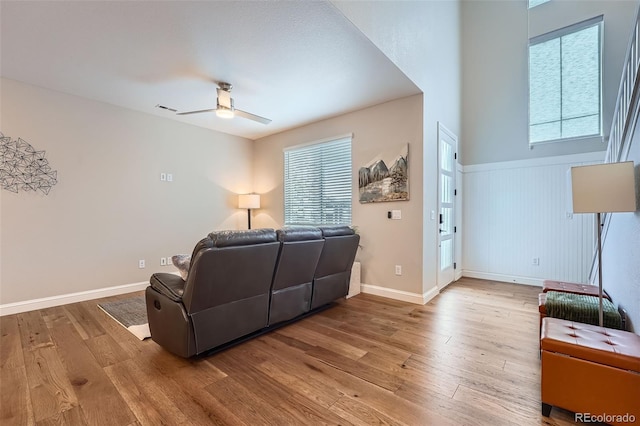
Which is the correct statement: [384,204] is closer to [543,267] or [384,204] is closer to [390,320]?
[390,320]

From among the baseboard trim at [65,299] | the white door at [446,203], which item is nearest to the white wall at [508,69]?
the white door at [446,203]

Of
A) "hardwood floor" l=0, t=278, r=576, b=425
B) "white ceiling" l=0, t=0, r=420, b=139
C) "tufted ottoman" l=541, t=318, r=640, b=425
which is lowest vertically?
"hardwood floor" l=0, t=278, r=576, b=425

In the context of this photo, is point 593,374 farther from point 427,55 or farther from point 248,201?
point 248,201

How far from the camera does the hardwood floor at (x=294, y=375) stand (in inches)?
61.1

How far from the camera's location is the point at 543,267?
14.2ft

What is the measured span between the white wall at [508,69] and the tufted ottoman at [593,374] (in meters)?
3.88

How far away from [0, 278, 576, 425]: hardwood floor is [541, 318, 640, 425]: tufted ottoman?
0.54 ft

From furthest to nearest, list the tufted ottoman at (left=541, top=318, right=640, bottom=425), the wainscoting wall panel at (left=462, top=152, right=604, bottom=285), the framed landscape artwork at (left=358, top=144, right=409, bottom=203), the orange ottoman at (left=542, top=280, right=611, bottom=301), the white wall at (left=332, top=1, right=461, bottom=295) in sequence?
the wainscoting wall panel at (left=462, top=152, right=604, bottom=285), the framed landscape artwork at (left=358, top=144, right=409, bottom=203), the white wall at (left=332, top=1, right=461, bottom=295), the orange ottoman at (left=542, top=280, right=611, bottom=301), the tufted ottoman at (left=541, top=318, right=640, bottom=425)

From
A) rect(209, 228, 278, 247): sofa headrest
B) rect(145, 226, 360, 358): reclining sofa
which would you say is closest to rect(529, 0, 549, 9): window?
rect(145, 226, 360, 358): reclining sofa

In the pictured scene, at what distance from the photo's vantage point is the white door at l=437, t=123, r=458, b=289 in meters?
4.01

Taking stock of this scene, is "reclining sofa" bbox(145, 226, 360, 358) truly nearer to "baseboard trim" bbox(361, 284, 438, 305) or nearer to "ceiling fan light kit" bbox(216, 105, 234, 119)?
"baseboard trim" bbox(361, 284, 438, 305)

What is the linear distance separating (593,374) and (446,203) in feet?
10.4

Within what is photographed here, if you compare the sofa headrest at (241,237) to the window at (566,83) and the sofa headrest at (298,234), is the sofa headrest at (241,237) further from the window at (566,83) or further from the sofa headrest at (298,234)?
the window at (566,83)

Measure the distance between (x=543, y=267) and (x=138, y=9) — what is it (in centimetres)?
599
